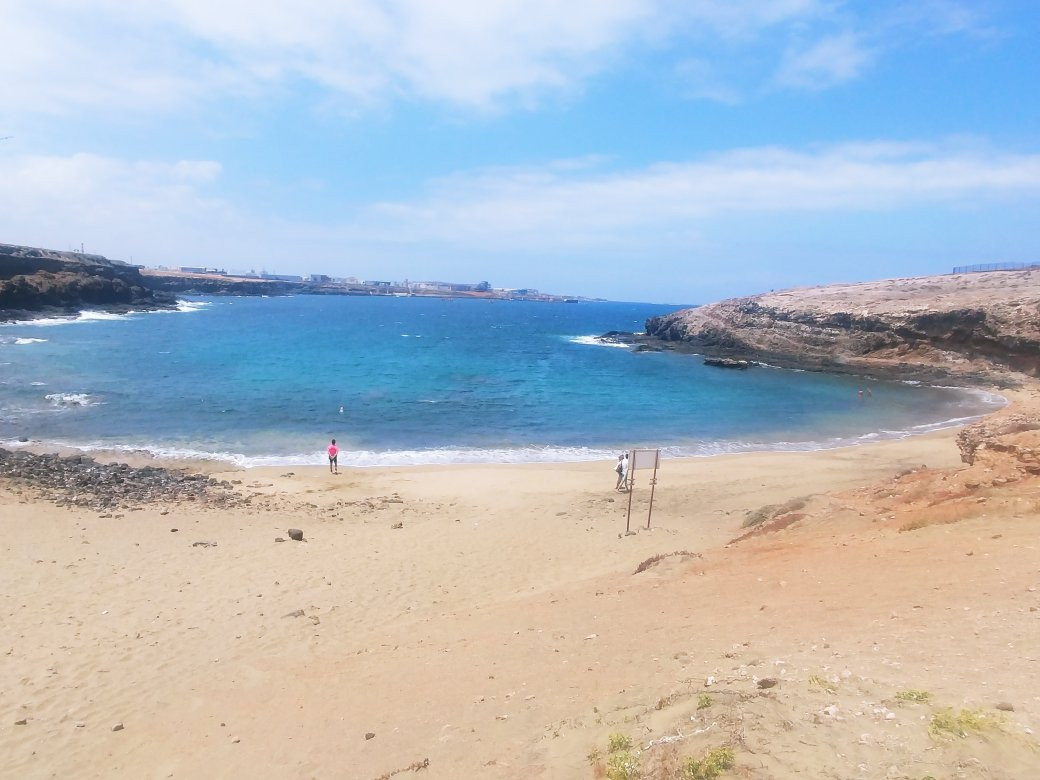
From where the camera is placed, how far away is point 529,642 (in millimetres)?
7848

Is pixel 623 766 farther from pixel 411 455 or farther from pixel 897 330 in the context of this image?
pixel 897 330

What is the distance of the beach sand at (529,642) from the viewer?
15.1 ft

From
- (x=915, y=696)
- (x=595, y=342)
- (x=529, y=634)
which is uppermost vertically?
(x=915, y=696)

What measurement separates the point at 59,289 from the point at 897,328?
321ft

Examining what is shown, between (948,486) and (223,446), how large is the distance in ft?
76.4

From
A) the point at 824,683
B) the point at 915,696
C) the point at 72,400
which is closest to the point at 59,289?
the point at 72,400

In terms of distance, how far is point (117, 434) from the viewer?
25.9 m

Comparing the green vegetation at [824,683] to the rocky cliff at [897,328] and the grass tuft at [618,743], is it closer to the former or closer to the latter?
the grass tuft at [618,743]

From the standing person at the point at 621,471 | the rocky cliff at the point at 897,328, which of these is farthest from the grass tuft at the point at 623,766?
the rocky cliff at the point at 897,328

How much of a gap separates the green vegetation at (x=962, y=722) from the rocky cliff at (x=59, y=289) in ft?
291

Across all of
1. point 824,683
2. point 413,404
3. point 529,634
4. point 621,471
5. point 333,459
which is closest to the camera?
point 824,683

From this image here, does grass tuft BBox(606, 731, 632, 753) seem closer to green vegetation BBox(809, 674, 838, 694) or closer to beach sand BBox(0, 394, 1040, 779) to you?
beach sand BBox(0, 394, 1040, 779)

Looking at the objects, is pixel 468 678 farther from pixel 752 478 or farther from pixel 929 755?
pixel 752 478

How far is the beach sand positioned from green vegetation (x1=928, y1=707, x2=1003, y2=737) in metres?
0.02
